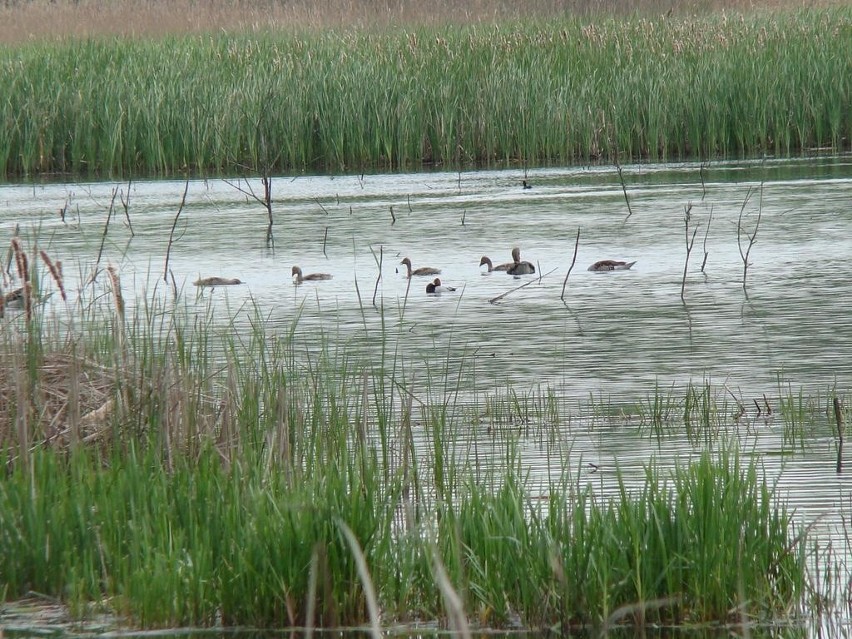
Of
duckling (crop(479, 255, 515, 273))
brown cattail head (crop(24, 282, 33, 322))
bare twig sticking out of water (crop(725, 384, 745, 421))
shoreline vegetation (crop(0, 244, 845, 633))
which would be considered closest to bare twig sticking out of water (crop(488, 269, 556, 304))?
duckling (crop(479, 255, 515, 273))

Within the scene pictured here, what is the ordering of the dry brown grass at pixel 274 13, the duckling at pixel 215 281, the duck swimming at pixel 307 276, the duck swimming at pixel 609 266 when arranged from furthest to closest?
the dry brown grass at pixel 274 13
the duck swimming at pixel 609 266
the duck swimming at pixel 307 276
the duckling at pixel 215 281

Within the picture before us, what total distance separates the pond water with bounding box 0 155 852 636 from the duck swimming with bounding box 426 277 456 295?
0.08 meters

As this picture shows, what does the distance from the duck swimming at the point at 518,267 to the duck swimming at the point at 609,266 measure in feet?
1.29

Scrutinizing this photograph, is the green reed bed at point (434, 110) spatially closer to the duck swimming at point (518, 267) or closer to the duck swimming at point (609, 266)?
the duck swimming at point (609, 266)

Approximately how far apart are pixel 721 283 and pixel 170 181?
7.71 meters

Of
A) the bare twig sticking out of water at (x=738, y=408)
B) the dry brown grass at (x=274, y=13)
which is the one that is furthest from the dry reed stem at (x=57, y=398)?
the dry brown grass at (x=274, y=13)

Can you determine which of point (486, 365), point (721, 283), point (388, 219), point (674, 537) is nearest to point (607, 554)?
point (674, 537)

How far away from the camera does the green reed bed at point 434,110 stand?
1504cm

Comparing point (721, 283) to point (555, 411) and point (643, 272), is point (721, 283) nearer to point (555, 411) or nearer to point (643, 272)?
point (643, 272)

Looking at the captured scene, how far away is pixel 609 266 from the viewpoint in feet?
30.6

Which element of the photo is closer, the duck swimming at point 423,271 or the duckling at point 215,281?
the duckling at point 215,281

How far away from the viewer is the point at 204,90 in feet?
50.5

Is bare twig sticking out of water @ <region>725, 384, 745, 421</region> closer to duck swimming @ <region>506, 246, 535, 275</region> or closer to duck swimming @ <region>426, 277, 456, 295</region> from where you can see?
duck swimming @ <region>426, 277, 456, 295</region>

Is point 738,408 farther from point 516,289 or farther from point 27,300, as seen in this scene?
point 27,300
